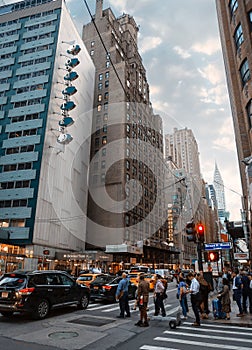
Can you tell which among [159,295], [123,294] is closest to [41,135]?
[123,294]

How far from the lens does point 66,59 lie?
53938mm

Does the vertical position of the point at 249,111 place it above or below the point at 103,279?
above

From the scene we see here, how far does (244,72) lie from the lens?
869 inches

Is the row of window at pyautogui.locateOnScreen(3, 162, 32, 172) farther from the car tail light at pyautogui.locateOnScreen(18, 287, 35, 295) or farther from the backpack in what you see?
the backpack

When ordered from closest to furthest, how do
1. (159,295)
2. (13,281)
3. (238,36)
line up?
(13,281)
(159,295)
(238,36)

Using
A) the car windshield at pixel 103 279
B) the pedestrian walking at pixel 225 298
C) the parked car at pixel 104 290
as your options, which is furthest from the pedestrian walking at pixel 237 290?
the car windshield at pixel 103 279

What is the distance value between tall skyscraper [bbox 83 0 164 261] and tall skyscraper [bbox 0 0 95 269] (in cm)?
464

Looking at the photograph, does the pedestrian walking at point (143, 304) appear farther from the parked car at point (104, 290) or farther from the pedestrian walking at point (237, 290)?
the parked car at point (104, 290)

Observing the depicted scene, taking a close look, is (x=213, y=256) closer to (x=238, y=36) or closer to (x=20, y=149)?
(x=238, y=36)

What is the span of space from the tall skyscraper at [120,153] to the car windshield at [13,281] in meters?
41.0

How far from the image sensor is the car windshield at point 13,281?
10.4 metres

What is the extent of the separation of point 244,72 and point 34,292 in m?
21.1

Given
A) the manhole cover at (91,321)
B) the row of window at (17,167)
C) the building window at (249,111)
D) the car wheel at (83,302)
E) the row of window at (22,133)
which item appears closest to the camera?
the manhole cover at (91,321)

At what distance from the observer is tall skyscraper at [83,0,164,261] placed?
192 ft
